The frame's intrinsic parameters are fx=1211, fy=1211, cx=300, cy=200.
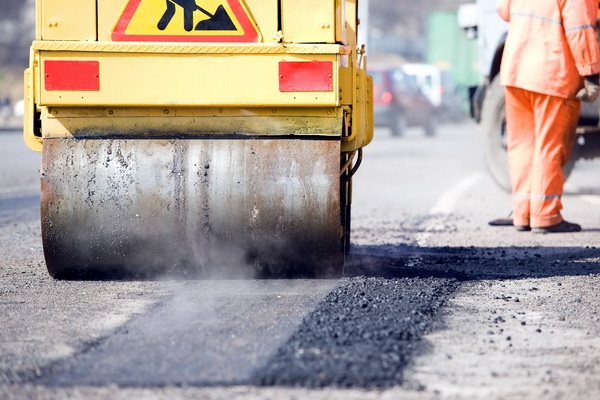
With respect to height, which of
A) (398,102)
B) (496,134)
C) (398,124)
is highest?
(496,134)

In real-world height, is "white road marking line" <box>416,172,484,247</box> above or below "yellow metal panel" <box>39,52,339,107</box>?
below

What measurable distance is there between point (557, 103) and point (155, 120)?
11.0ft

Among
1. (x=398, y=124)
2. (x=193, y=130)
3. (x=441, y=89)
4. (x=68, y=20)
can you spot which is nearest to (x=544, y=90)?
(x=193, y=130)

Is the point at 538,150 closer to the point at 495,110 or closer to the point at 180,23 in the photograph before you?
the point at 495,110

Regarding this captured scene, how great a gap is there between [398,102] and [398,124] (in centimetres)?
53

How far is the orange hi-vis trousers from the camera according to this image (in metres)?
7.99

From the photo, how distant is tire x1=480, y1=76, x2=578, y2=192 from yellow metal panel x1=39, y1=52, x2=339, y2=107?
17.8ft

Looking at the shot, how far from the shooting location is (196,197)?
555 cm

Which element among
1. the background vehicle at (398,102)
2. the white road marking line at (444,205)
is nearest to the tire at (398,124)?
the background vehicle at (398,102)

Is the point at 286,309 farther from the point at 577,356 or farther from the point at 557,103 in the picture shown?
the point at 557,103

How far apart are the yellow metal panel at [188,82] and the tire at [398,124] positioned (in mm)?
20998

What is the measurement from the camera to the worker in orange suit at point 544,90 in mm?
7738

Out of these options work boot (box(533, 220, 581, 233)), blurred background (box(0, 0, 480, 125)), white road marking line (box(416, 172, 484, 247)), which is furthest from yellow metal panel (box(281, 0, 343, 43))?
blurred background (box(0, 0, 480, 125))

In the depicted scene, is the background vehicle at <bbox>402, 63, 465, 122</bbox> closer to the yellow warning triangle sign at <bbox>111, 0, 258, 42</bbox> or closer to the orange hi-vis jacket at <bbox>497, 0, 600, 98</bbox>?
the orange hi-vis jacket at <bbox>497, 0, 600, 98</bbox>
